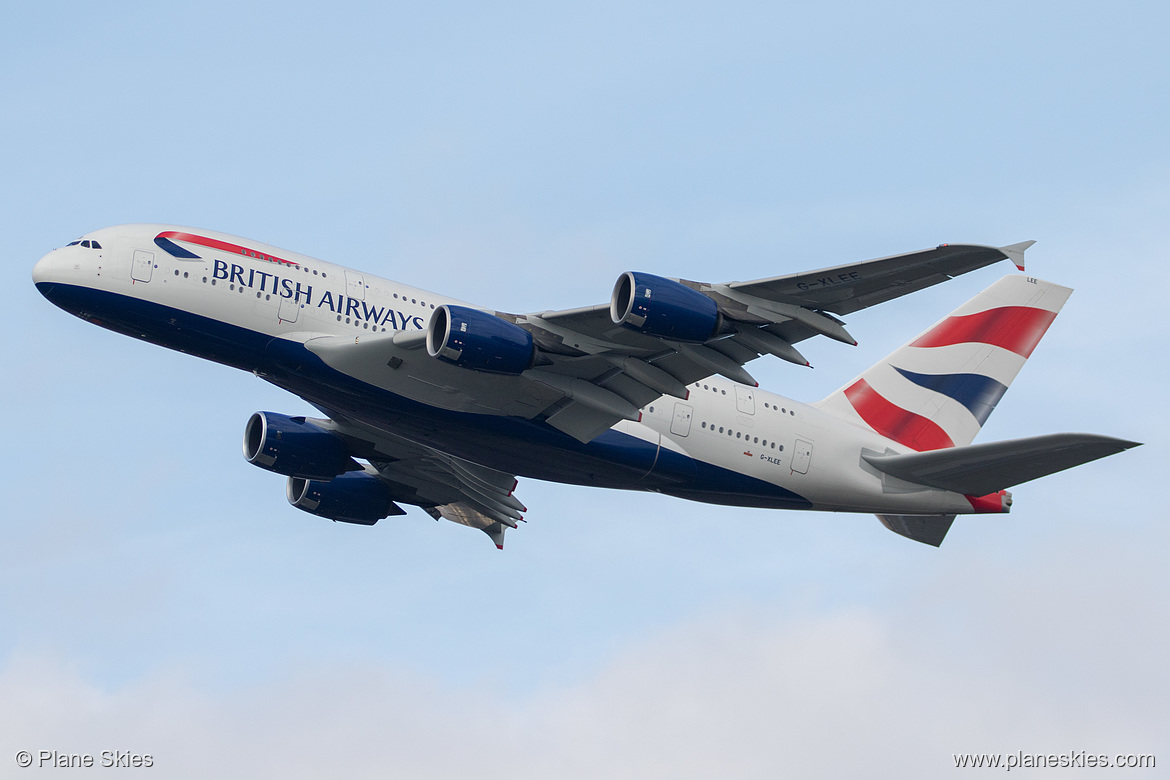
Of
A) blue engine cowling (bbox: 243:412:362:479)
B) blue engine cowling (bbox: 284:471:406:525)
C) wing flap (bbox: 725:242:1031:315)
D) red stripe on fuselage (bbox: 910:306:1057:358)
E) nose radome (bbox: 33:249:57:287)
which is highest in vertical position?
wing flap (bbox: 725:242:1031:315)

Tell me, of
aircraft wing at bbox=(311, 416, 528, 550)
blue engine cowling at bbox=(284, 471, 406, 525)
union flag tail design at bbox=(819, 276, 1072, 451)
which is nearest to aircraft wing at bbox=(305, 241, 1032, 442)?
aircraft wing at bbox=(311, 416, 528, 550)

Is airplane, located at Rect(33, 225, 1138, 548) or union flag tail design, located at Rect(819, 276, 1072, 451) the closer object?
airplane, located at Rect(33, 225, 1138, 548)

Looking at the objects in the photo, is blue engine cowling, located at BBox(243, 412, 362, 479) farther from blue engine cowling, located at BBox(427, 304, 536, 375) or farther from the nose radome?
blue engine cowling, located at BBox(427, 304, 536, 375)

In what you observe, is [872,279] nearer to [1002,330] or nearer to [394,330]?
[394,330]

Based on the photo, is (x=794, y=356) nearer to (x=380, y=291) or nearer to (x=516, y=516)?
(x=380, y=291)

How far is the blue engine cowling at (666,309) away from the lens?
26.5 meters

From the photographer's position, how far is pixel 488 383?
96.9ft

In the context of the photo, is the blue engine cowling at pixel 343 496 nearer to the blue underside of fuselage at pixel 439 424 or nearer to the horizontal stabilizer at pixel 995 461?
the blue underside of fuselage at pixel 439 424

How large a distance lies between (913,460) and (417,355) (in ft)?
45.0

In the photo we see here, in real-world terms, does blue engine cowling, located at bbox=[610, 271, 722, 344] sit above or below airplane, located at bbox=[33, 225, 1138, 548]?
above

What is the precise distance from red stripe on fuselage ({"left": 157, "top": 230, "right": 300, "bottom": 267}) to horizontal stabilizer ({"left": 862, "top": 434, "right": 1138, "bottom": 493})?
1666 cm

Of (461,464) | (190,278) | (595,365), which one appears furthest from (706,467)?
(190,278)

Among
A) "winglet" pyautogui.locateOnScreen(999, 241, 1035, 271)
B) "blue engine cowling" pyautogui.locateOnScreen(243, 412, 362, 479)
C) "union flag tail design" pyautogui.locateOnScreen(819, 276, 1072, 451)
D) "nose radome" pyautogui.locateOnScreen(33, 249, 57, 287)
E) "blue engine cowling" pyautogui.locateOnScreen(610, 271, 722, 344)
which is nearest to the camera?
"winglet" pyautogui.locateOnScreen(999, 241, 1035, 271)

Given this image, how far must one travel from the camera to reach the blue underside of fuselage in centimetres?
2914
